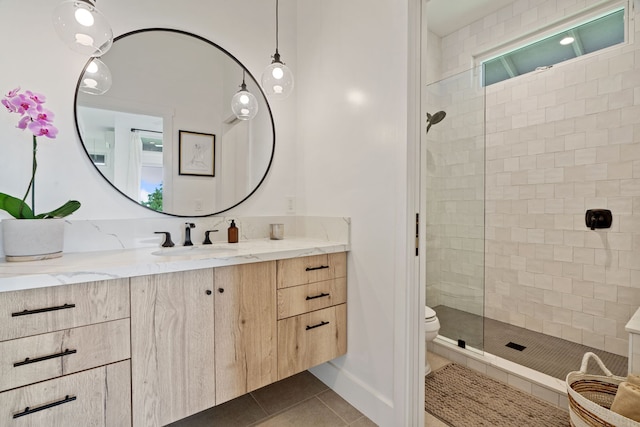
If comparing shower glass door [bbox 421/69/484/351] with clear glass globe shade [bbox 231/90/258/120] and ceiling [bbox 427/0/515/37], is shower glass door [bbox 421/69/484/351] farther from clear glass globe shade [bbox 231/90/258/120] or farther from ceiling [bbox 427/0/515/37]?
clear glass globe shade [bbox 231/90/258/120]

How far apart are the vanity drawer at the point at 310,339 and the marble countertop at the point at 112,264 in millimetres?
361

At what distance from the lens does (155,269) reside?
3.69 ft

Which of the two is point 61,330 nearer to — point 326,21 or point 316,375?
point 316,375

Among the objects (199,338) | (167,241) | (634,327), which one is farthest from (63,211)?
(634,327)

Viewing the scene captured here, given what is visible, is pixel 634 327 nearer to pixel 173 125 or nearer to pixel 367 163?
pixel 367 163

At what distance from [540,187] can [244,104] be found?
2.53 m

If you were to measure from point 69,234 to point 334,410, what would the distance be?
1.66 m

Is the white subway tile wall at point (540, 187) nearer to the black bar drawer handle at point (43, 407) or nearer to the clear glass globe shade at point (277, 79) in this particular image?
the clear glass globe shade at point (277, 79)

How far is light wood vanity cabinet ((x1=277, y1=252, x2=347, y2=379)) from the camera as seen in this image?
1479 millimetres

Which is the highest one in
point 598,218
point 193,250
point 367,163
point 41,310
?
point 367,163

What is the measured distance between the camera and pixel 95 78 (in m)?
1.46

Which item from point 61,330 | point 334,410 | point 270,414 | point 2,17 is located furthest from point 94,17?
point 334,410

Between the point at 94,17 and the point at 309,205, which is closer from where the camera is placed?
the point at 94,17

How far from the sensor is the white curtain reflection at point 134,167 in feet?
5.15
